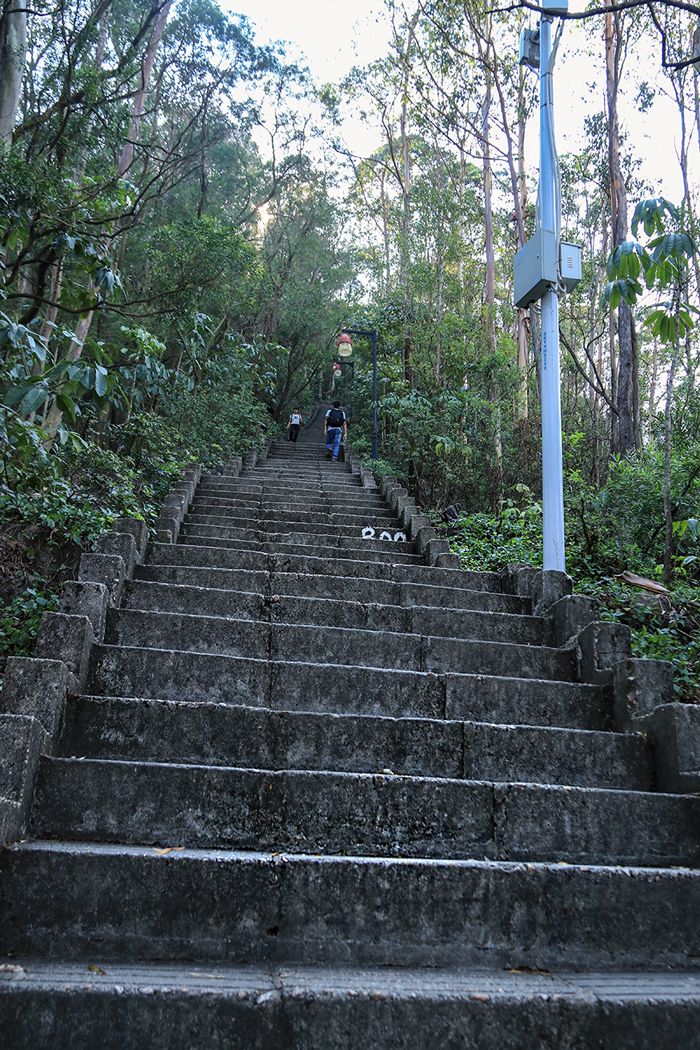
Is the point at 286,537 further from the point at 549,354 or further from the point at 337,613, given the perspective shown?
the point at 549,354

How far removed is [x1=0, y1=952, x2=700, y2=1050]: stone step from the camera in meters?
2.03

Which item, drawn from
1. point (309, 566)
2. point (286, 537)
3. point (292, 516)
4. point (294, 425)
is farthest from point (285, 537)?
point (294, 425)

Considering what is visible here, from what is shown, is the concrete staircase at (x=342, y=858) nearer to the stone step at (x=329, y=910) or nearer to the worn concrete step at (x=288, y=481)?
the stone step at (x=329, y=910)

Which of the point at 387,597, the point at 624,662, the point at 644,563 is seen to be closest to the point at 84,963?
the point at 624,662

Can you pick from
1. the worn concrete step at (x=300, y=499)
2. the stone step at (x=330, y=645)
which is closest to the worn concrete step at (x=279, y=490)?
the worn concrete step at (x=300, y=499)

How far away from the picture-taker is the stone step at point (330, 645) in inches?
163

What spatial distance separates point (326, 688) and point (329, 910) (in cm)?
137

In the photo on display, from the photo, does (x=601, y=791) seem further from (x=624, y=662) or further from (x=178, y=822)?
(x=178, y=822)

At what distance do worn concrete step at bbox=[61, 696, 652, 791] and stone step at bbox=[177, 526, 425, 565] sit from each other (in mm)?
3006

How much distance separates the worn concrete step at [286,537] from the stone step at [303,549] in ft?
0.17

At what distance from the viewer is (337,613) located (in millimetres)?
4750

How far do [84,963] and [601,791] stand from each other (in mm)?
2050

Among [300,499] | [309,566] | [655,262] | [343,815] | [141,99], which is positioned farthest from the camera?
[141,99]

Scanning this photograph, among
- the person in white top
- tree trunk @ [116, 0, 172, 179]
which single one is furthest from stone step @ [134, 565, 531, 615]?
the person in white top
